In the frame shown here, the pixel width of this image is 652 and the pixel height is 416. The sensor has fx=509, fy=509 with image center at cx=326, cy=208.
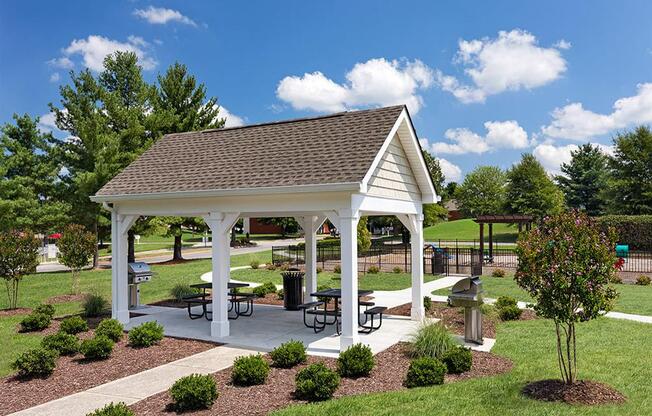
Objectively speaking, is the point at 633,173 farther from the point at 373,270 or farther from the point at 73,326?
the point at 73,326

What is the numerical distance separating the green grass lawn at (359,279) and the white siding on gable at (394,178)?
8.49 m

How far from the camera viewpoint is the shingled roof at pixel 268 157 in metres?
10.6

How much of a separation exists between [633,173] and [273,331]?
149 feet

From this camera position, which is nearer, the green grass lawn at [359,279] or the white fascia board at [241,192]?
the white fascia board at [241,192]

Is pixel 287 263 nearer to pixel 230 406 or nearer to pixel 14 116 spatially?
pixel 14 116

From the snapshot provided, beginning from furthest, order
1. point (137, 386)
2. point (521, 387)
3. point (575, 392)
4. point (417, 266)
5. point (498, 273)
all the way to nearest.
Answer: point (498, 273) → point (417, 266) → point (137, 386) → point (521, 387) → point (575, 392)

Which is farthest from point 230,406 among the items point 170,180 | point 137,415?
point 170,180

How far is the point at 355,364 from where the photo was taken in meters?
8.23

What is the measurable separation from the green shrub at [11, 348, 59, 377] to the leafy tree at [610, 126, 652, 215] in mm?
47934

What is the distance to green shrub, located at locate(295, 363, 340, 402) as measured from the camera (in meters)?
7.23

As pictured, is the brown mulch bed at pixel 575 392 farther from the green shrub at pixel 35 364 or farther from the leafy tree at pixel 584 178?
the leafy tree at pixel 584 178

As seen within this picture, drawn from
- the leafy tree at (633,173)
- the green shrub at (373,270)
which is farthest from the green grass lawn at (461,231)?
the green shrub at (373,270)

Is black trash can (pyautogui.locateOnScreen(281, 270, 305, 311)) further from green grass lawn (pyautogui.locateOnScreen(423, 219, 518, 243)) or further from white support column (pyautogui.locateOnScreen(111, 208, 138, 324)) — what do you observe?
green grass lawn (pyautogui.locateOnScreen(423, 219, 518, 243))

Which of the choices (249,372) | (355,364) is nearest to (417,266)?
(355,364)
